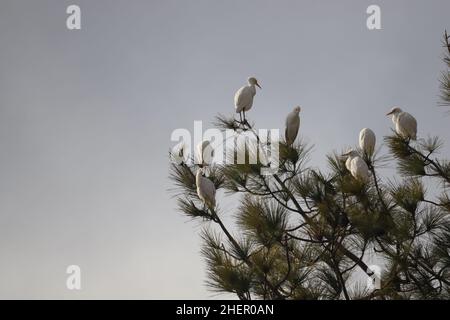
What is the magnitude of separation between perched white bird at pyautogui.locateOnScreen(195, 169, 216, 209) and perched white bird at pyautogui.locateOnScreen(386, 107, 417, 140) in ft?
5.78

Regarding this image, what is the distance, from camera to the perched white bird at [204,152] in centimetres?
391


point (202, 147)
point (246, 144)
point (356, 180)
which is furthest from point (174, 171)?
point (356, 180)

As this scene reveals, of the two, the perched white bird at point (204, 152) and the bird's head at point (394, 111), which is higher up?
the bird's head at point (394, 111)

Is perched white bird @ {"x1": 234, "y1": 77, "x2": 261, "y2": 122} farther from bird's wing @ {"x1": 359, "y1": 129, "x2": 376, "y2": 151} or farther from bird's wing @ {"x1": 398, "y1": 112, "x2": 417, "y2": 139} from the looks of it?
bird's wing @ {"x1": 398, "y1": 112, "x2": 417, "y2": 139}

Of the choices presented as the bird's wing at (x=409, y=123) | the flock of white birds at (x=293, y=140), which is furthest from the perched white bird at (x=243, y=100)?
the bird's wing at (x=409, y=123)

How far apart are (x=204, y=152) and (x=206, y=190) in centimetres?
32

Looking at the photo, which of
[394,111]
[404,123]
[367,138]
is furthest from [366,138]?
[394,111]

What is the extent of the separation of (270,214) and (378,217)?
0.85 metres

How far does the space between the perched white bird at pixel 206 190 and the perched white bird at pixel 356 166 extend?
103cm

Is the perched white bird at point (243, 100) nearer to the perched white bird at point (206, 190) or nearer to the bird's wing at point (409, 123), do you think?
the perched white bird at point (206, 190)

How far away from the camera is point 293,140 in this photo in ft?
13.6
